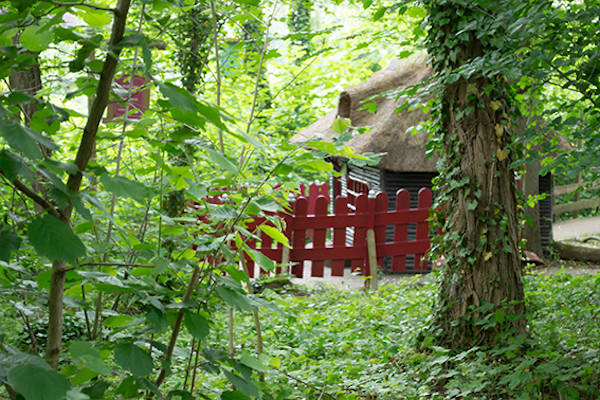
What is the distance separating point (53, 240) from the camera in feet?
3.33

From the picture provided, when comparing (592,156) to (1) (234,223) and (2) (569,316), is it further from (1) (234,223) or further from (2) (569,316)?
(2) (569,316)

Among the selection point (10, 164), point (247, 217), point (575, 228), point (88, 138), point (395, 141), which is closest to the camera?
point (10, 164)

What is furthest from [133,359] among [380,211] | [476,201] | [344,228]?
[380,211]

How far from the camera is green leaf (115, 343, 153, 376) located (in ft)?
4.25

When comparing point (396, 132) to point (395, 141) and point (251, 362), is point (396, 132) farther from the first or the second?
point (251, 362)

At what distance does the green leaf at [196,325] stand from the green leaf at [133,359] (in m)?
0.13

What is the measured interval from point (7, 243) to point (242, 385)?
69 cm

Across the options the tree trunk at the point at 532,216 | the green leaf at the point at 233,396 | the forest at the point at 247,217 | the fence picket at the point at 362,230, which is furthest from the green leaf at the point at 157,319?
the tree trunk at the point at 532,216

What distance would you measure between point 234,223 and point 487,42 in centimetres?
247

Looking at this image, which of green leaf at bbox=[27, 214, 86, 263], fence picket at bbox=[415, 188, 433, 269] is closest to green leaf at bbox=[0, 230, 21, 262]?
green leaf at bbox=[27, 214, 86, 263]

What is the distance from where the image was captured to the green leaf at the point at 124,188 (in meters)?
1.15

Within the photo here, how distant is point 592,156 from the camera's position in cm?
229

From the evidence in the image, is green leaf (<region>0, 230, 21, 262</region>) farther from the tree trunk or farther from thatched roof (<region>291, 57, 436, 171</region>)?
the tree trunk

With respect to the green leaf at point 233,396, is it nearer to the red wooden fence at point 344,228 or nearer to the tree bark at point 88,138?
the tree bark at point 88,138
